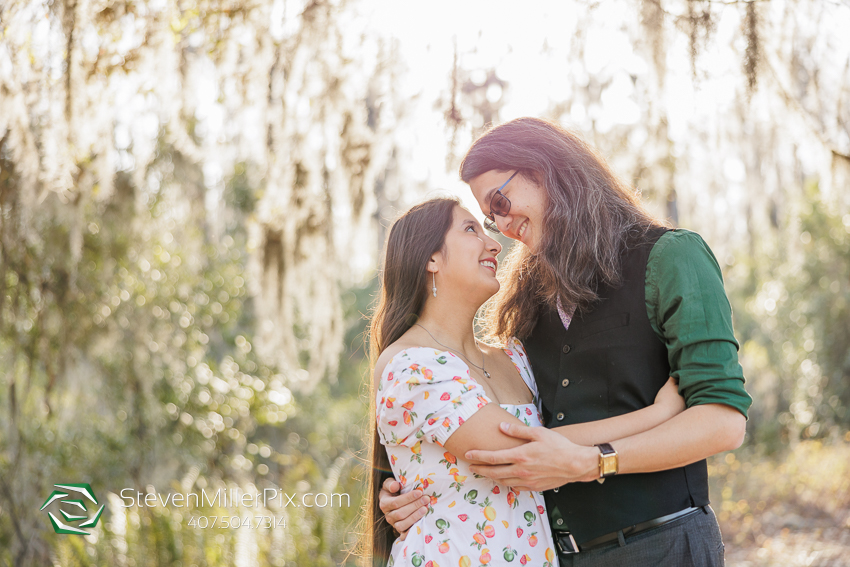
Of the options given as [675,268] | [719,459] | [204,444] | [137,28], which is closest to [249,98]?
[137,28]

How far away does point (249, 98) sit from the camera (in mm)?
2779

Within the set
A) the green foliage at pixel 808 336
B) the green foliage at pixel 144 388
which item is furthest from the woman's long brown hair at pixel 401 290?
the green foliage at pixel 808 336

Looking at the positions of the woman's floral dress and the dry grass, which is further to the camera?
the dry grass

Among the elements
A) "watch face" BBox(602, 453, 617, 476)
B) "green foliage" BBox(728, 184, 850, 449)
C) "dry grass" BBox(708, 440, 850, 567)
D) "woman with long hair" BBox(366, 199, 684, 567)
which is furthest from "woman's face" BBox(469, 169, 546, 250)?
"green foliage" BBox(728, 184, 850, 449)

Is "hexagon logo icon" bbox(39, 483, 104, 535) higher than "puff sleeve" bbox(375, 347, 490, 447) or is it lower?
lower

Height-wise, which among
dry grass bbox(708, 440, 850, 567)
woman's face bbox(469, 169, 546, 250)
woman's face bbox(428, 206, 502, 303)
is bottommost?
dry grass bbox(708, 440, 850, 567)

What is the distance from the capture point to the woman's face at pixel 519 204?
72.4 inches

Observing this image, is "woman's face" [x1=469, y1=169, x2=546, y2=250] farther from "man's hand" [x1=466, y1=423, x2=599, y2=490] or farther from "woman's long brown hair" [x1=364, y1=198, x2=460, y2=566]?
"man's hand" [x1=466, y1=423, x2=599, y2=490]

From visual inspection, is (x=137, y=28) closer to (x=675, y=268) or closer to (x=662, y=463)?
(x=675, y=268)

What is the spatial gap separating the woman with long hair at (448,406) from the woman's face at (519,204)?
0.11 m

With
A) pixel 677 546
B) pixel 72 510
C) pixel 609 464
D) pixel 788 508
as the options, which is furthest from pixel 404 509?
pixel 788 508

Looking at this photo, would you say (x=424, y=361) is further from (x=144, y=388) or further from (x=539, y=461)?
(x=144, y=388)

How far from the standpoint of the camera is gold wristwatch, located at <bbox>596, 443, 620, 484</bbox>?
1.46 metres

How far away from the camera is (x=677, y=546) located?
152cm
